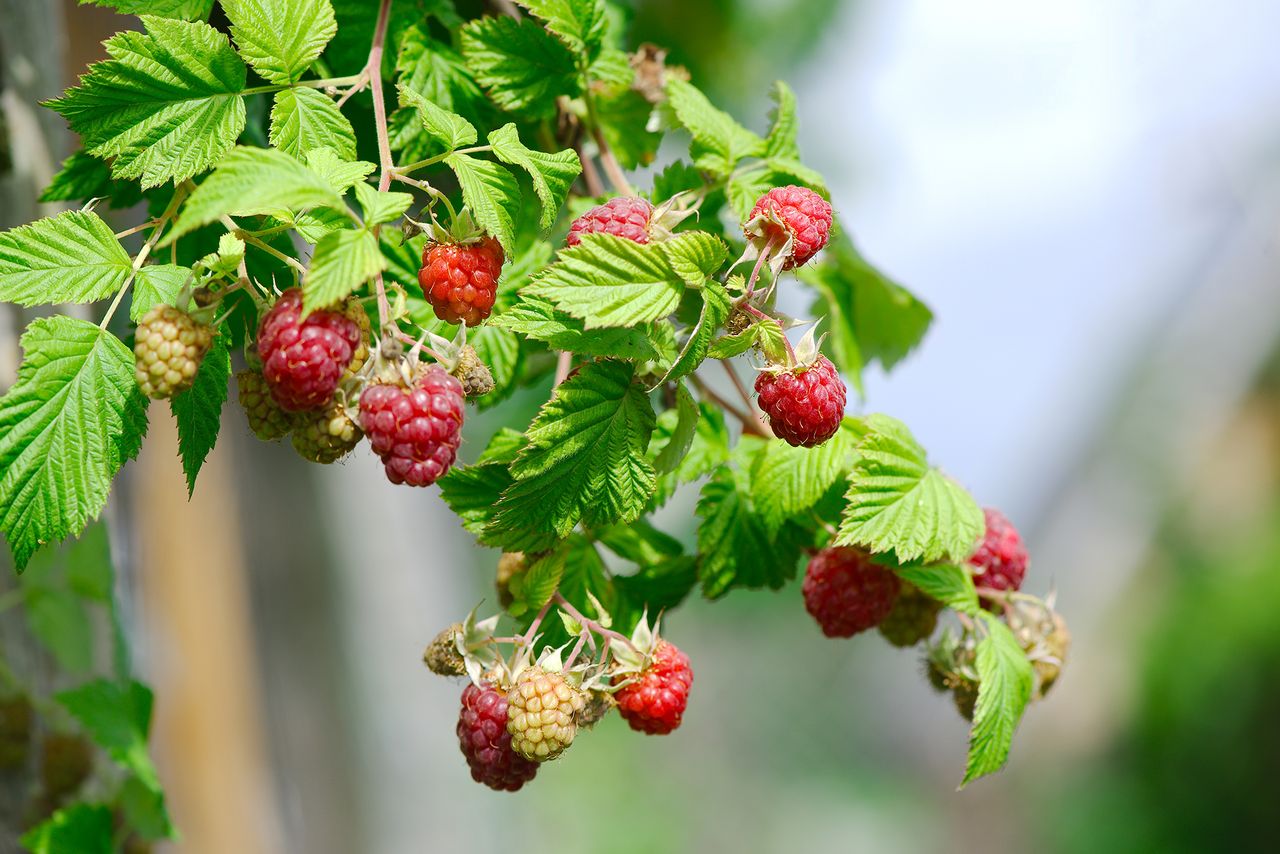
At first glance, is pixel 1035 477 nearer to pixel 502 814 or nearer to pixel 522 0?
pixel 502 814

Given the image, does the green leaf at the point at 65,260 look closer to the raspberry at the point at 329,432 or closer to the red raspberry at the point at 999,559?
the raspberry at the point at 329,432

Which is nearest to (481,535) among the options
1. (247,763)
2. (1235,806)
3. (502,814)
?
(247,763)

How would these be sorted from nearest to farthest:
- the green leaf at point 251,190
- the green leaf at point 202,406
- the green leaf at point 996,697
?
the green leaf at point 251,190 < the green leaf at point 202,406 < the green leaf at point 996,697

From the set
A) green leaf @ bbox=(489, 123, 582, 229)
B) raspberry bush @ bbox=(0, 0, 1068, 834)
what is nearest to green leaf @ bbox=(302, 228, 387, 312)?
raspberry bush @ bbox=(0, 0, 1068, 834)

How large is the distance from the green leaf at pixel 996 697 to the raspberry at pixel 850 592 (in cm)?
6

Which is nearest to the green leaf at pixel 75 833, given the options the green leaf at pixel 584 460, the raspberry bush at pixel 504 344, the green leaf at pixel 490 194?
the raspberry bush at pixel 504 344

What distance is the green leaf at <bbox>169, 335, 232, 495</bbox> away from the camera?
19.0 inches

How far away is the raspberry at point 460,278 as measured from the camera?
48cm

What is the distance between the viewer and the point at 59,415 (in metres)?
0.48

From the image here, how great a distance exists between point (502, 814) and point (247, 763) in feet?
3.19

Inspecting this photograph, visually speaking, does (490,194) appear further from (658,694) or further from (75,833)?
(75,833)

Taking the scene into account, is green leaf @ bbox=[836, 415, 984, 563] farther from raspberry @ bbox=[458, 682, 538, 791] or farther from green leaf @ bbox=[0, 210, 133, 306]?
green leaf @ bbox=[0, 210, 133, 306]

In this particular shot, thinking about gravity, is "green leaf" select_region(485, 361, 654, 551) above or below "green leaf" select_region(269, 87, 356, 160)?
below

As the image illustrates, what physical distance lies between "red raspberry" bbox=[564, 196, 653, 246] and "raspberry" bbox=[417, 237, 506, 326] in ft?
0.17
